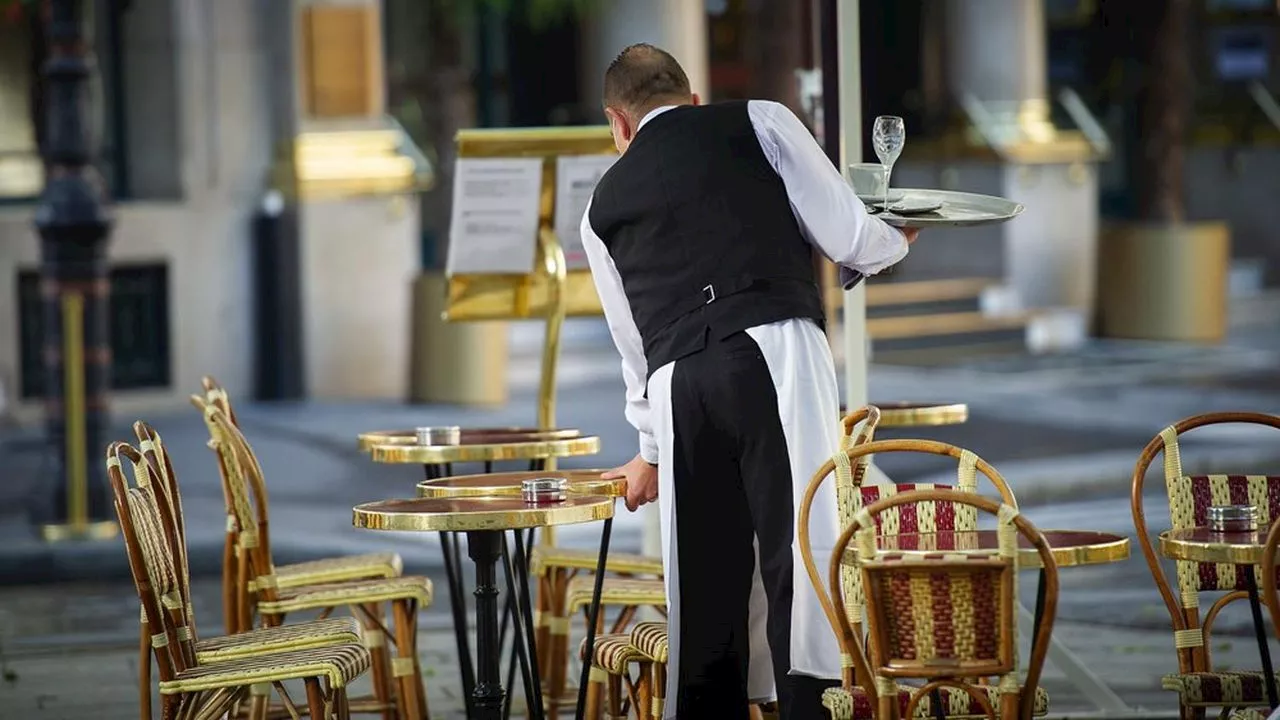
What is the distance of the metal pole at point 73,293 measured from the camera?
361 inches

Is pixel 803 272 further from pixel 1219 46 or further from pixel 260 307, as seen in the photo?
pixel 1219 46

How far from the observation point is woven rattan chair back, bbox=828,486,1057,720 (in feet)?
12.4

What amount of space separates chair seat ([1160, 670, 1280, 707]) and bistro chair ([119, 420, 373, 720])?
6.12ft

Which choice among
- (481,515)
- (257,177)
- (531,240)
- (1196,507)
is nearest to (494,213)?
(531,240)

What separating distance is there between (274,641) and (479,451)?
0.79m

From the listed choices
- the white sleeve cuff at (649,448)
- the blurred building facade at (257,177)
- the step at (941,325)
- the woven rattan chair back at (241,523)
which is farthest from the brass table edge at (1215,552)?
the step at (941,325)

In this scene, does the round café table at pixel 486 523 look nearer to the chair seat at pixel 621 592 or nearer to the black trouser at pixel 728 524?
the black trouser at pixel 728 524

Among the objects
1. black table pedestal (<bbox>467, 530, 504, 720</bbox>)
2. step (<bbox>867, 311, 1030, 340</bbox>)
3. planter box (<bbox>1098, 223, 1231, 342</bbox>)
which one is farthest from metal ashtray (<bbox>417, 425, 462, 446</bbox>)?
planter box (<bbox>1098, 223, 1231, 342</bbox>)

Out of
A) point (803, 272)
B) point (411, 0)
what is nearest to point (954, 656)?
point (803, 272)

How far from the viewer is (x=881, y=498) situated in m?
4.55

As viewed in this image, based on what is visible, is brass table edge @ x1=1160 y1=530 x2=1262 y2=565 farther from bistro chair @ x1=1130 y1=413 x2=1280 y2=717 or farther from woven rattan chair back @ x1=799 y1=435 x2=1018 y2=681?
woven rattan chair back @ x1=799 y1=435 x2=1018 y2=681

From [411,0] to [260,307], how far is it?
188 inches

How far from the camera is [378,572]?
228 inches

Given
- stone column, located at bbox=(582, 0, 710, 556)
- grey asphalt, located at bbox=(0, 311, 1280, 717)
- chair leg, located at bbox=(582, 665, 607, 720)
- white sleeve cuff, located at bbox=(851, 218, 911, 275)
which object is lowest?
grey asphalt, located at bbox=(0, 311, 1280, 717)
